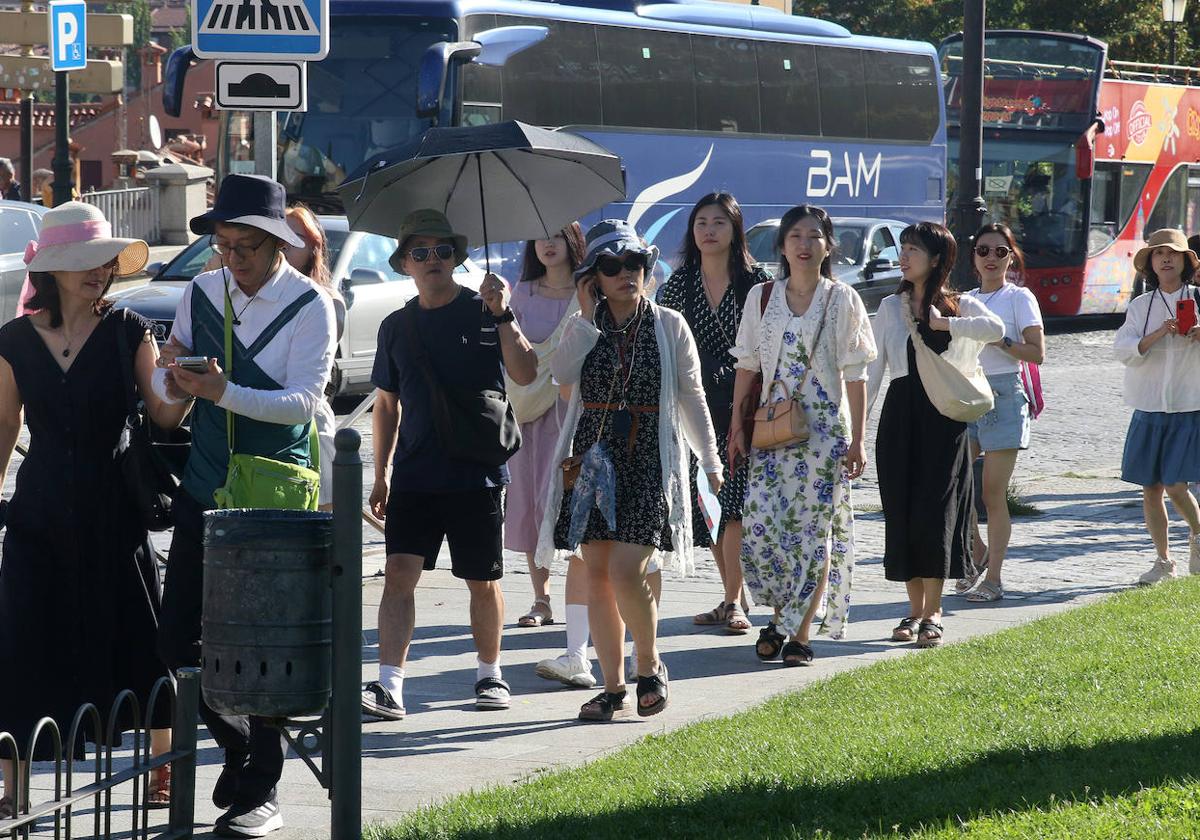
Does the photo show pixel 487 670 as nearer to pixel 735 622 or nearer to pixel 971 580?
pixel 735 622

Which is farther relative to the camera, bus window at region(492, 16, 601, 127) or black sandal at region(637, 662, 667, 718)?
bus window at region(492, 16, 601, 127)

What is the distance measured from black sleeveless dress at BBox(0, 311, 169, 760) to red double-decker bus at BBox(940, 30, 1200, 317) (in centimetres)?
2460

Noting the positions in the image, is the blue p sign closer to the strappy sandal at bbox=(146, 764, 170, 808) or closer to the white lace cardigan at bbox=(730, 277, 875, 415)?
the white lace cardigan at bbox=(730, 277, 875, 415)

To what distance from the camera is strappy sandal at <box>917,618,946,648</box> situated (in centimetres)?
813

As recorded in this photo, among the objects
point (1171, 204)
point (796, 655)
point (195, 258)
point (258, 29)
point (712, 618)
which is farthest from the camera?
point (1171, 204)

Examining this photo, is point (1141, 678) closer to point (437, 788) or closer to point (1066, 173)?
point (437, 788)

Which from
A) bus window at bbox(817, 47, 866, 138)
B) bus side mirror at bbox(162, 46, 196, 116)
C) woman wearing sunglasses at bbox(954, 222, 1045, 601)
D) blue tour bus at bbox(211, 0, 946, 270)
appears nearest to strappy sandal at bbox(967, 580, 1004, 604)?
woman wearing sunglasses at bbox(954, 222, 1045, 601)

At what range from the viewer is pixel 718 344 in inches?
325

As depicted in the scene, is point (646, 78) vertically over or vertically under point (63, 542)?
over

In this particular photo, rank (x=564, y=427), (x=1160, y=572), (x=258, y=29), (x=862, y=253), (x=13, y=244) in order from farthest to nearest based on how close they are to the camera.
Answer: (x=862, y=253) < (x=13, y=244) < (x=1160, y=572) < (x=258, y=29) < (x=564, y=427)

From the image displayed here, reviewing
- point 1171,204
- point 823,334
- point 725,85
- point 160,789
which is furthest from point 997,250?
point 1171,204

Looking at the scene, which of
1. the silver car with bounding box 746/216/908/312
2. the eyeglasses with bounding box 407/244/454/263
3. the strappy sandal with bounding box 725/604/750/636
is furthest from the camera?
the silver car with bounding box 746/216/908/312

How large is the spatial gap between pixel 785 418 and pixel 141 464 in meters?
3.17

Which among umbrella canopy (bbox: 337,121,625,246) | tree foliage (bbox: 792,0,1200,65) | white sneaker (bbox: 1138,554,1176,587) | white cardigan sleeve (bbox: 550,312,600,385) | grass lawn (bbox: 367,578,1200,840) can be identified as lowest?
white sneaker (bbox: 1138,554,1176,587)
